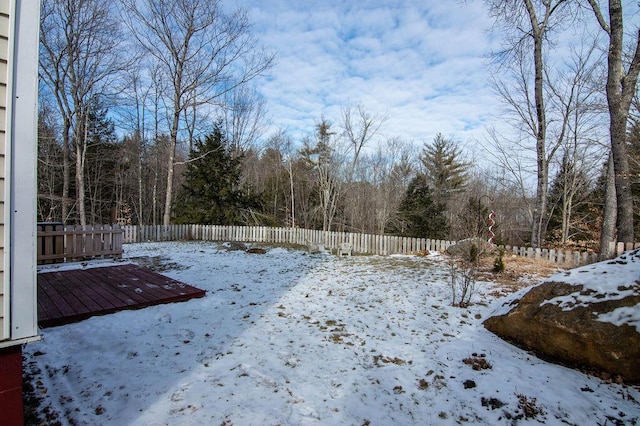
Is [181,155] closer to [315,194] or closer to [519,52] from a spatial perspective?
[315,194]

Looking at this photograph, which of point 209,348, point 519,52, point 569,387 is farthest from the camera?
point 519,52

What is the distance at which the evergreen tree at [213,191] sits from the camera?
16484 mm

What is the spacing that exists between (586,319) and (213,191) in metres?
16.4

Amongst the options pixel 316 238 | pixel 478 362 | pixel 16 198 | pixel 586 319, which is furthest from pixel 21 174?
pixel 316 238

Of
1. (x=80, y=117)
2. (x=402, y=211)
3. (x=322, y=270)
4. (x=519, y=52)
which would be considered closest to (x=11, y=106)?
(x=322, y=270)

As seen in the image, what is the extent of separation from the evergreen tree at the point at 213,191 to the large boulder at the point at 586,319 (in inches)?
589

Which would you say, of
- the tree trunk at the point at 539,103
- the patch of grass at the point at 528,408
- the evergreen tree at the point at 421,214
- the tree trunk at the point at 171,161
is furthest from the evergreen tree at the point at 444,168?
the patch of grass at the point at 528,408

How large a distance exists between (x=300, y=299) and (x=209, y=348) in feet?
6.92

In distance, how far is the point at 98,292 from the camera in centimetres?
467

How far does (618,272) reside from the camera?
3369 millimetres

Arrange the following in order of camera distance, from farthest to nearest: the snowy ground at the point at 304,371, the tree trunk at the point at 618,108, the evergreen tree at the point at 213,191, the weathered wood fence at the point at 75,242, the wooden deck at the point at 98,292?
1. the evergreen tree at the point at 213,191
2. the tree trunk at the point at 618,108
3. the weathered wood fence at the point at 75,242
4. the wooden deck at the point at 98,292
5. the snowy ground at the point at 304,371

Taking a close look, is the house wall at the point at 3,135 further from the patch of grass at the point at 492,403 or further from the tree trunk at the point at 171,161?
the tree trunk at the point at 171,161

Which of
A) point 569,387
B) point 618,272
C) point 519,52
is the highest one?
point 519,52

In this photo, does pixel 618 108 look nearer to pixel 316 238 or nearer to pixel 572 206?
pixel 316 238
